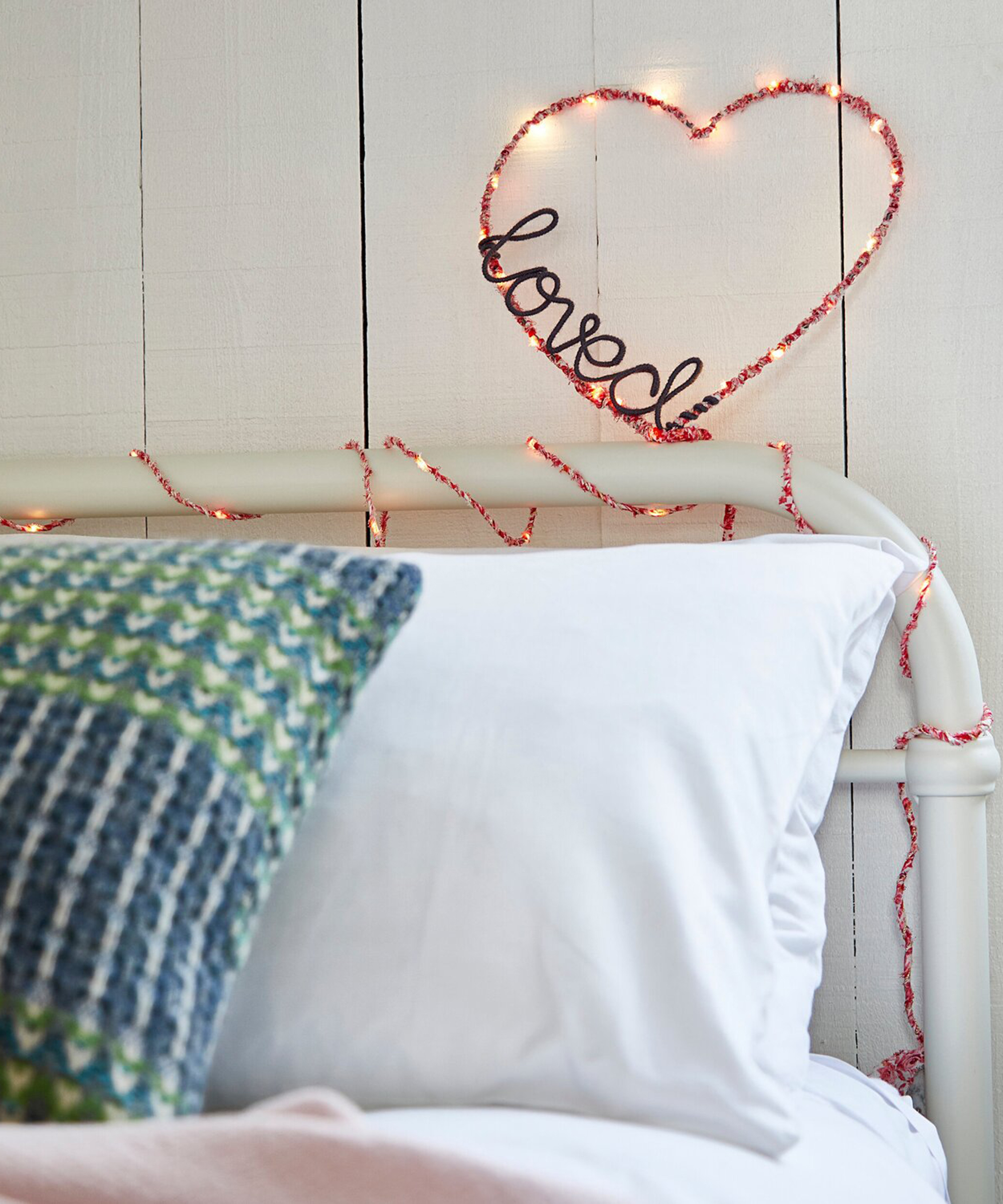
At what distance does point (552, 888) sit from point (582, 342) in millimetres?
659

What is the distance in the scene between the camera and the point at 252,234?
1.22 meters

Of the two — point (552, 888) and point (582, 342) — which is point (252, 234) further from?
point (552, 888)

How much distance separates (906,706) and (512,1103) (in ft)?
2.18

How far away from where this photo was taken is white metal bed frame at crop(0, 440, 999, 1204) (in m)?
0.97

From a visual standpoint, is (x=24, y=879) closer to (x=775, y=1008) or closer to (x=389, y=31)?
(x=775, y=1008)

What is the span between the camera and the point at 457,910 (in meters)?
0.62

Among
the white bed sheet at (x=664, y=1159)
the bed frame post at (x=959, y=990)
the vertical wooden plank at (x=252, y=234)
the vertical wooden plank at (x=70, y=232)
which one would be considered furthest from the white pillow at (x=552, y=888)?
the vertical wooden plank at (x=70, y=232)

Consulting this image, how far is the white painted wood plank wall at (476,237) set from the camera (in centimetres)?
111

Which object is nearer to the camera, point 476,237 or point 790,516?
point 790,516

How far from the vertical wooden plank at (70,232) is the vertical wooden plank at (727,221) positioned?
0.54 m

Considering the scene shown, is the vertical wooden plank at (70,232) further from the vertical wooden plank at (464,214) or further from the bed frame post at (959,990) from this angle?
the bed frame post at (959,990)

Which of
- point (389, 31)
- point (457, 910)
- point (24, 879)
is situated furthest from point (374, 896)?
point (389, 31)

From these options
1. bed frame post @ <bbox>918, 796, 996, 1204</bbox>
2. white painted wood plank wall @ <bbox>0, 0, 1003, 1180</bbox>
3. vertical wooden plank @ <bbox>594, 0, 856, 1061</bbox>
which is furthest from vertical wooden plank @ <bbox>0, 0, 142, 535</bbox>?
bed frame post @ <bbox>918, 796, 996, 1204</bbox>

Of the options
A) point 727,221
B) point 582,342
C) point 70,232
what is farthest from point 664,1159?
point 70,232
